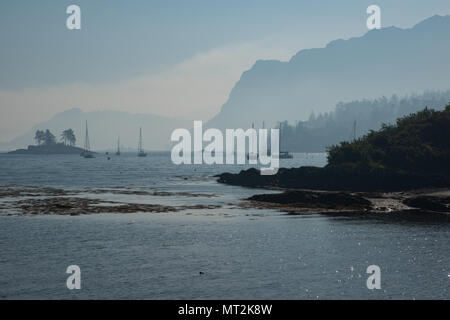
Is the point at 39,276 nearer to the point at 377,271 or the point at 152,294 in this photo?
the point at 152,294

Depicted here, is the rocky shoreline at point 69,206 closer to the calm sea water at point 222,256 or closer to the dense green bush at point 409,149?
the calm sea water at point 222,256

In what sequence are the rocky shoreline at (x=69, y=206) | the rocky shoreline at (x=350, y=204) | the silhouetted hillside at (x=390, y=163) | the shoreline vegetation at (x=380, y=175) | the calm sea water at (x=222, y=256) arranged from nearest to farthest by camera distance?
the calm sea water at (x=222, y=256), the rocky shoreline at (x=69, y=206), the rocky shoreline at (x=350, y=204), the shoreline vegetation at (x=380, y=175), the silhouetted hillside at (x=390, y=163)

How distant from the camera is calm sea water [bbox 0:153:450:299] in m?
26.3

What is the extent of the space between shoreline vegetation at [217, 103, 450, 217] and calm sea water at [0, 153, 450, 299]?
1267cm

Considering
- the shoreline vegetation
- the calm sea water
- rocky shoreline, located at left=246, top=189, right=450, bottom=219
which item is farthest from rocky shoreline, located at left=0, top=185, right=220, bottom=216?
the shoreline vegetation

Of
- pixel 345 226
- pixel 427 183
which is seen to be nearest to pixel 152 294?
pixel 345 226

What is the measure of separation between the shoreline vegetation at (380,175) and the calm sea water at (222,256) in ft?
41.6

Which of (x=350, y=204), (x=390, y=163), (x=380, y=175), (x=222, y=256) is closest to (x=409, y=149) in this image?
(x=390, y=163)

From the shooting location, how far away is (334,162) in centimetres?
9556

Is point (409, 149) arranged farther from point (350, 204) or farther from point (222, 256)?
point (222, 256)

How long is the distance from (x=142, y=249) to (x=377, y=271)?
18.6m

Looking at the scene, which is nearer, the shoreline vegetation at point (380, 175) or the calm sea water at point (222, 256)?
the calm sea water at point (222, 256)

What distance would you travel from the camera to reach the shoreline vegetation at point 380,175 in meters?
65.3

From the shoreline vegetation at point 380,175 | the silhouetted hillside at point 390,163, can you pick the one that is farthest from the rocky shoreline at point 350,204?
the silhouetted hillside at point 390,163
